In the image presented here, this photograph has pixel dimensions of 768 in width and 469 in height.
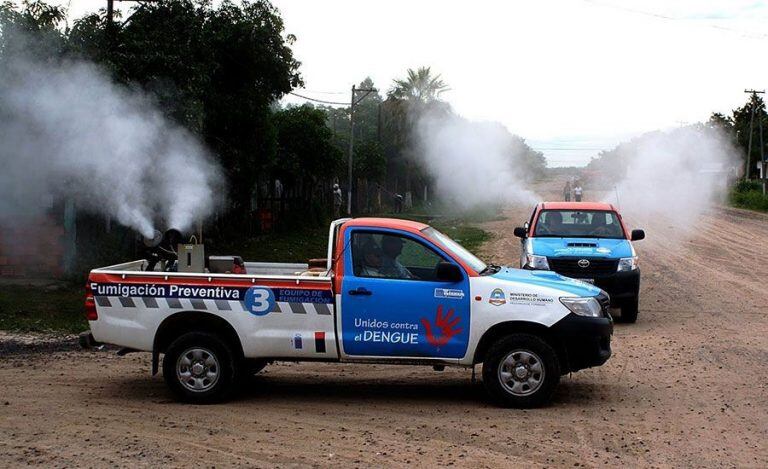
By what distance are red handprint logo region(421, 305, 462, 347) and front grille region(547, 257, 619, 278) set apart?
576 cm

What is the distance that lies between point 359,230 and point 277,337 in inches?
50.0

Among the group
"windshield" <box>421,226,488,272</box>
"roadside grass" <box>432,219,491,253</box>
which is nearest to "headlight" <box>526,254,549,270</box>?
"windshield" <box>421,226,488,272</box>

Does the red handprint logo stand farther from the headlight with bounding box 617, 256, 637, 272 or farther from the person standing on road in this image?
the person standing on road

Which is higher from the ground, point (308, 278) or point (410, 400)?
point (308, 278)

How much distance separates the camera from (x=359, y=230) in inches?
326

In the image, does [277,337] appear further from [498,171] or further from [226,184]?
[498,171]

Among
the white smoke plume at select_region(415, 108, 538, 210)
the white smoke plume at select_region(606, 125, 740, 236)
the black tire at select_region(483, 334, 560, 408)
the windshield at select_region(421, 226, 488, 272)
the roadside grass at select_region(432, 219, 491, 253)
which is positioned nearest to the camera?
the black tire at select_region(483, 334, 560, 408)

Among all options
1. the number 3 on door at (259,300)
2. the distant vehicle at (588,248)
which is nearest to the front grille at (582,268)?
the distant vehicle at (588,248)

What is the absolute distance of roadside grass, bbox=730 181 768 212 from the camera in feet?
164

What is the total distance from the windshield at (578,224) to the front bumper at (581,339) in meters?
6.44

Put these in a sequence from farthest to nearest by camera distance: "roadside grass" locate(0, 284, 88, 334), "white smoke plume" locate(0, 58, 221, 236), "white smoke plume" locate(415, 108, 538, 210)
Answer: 1. "white smoke plume" locate(415, 108, 538, 210)
2. "white smoke plume" locate(0, 58, 221, 236)
3. "roadside grass" locate(0, 284, 88, 334)

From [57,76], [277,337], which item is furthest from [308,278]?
[57,76]

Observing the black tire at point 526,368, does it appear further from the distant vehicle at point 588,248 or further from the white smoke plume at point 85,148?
the white smoke plume at point 85,148

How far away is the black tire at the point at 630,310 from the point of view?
13.2 m
